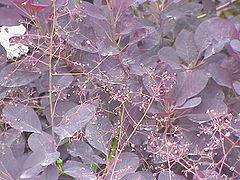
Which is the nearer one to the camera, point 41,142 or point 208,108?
point 41,142

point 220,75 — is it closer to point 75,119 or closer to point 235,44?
point 235,44

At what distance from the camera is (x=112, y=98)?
0.94m

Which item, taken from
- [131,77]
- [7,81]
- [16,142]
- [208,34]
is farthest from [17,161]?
[208,34]

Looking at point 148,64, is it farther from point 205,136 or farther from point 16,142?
point 16,142

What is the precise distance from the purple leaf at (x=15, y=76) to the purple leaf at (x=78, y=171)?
0.22 metres

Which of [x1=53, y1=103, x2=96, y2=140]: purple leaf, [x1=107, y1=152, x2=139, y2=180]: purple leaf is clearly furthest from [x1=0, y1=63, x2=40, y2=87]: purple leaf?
[x1=107, y1=152, x2=139, y2=180]: purple leaf

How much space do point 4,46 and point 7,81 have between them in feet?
0.32

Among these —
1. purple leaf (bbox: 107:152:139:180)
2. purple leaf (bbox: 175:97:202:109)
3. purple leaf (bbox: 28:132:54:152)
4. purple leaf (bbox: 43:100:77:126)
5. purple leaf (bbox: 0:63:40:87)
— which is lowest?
purple leaf (bbox: 107:152:139:180)

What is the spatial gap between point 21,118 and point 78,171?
0.17 m

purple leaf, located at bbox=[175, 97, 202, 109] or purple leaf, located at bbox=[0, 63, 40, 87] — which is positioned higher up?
purple leaf, located at bbox=[0, 63, 40, 87]

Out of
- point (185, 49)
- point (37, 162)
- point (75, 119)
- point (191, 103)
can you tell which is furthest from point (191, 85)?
point (37, 162)

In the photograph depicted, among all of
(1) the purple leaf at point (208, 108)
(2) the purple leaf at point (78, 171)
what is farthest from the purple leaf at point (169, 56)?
(2) the purple leaf at point (78, 171)

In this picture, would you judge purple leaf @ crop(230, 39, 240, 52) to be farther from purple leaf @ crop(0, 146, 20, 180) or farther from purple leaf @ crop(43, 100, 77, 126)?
purple leaf @ crop(0, 146, 20, 180)

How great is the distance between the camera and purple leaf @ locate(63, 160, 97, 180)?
0.77 metres
